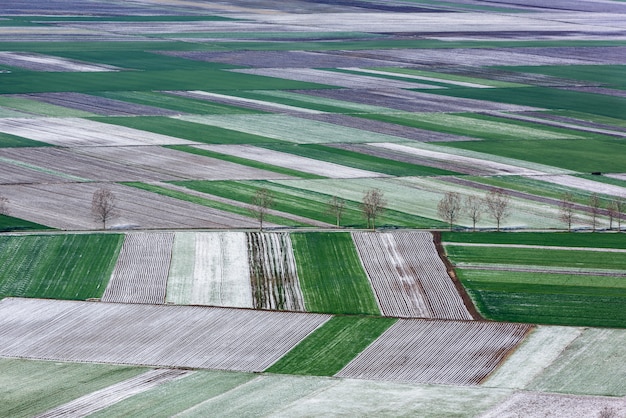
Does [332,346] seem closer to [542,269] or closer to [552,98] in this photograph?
[542,269]

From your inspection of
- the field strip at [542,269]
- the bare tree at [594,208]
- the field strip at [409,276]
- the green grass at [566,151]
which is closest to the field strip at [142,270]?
the field strip at [409,276]

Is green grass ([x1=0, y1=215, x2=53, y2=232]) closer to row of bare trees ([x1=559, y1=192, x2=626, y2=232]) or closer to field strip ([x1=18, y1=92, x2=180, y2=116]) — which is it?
row of bare trees ([x1=559, y1=192, x2=626, y2=232])

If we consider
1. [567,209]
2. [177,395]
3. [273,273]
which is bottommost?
[273,273]

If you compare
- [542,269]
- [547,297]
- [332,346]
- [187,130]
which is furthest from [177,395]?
[187,130]

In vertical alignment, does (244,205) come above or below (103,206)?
below

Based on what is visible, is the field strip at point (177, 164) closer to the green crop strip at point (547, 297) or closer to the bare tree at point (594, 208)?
the bare tree at point (594, 208)

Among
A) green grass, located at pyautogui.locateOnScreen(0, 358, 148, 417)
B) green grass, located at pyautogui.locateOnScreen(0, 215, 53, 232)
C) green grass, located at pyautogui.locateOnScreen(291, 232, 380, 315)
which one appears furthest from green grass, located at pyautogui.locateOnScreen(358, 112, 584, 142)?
green grass, located at pyautogui.locateOnScreen(0, 358, 148, 417)
